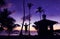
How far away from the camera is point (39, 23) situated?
131ft

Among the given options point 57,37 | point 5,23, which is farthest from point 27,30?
point 57,37

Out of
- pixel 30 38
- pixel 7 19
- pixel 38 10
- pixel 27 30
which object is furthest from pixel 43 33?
pixel 38 10

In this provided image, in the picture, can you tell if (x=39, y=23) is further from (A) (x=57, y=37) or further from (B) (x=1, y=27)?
(B) (x=1, y=27)

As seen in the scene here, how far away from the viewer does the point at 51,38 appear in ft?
128

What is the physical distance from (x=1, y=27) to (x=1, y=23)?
1448 mm

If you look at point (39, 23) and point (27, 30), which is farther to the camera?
point (27, 30)

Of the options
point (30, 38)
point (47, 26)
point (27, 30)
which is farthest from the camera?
point (27, 30)

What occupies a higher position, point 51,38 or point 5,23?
point 5,23

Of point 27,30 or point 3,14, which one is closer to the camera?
point 3,14

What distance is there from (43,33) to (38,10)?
43.2 m

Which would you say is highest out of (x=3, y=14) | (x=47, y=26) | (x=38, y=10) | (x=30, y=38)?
(x=38, y=10)

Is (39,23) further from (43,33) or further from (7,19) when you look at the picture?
(7,19)

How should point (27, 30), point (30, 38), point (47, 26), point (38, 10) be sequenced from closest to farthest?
point (47, 26)
point (30, 38)
point (27, 30)
point (38, 10)

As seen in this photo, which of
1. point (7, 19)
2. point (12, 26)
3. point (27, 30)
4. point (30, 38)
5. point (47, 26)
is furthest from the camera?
point (27, 30)
